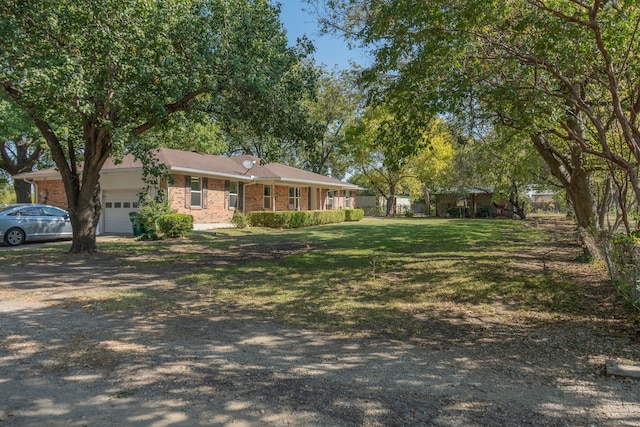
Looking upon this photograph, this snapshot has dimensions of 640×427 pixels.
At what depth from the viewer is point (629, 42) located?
6129mm

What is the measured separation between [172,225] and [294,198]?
1238 cm

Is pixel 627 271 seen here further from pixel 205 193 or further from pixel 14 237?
pixel 205 193

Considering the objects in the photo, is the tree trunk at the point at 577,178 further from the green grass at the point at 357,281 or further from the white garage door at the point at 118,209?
the white garage door at the point at 118,209

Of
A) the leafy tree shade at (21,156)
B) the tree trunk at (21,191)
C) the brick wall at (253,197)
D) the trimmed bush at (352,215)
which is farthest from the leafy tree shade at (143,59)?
the trimmed bush at (352,215)

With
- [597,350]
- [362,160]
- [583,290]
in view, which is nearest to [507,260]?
[583,290]

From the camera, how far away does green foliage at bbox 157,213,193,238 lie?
639 inches

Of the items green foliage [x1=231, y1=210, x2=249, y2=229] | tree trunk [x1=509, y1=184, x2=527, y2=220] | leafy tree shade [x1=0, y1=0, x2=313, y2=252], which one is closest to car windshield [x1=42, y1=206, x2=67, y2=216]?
leafy tree shade [x1=0, y1=0, x2=313, y2=252]

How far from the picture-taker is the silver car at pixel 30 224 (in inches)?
578

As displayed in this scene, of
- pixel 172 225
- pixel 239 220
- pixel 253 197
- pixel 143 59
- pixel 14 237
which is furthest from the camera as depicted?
pixel 253 197

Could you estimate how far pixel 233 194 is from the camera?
2281 centimetres

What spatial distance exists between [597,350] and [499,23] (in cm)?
515

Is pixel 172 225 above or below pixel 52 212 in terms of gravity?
below

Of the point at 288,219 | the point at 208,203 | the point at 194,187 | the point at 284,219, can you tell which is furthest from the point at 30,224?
the point at 288,219

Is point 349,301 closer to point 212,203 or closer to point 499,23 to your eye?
point 499,23
